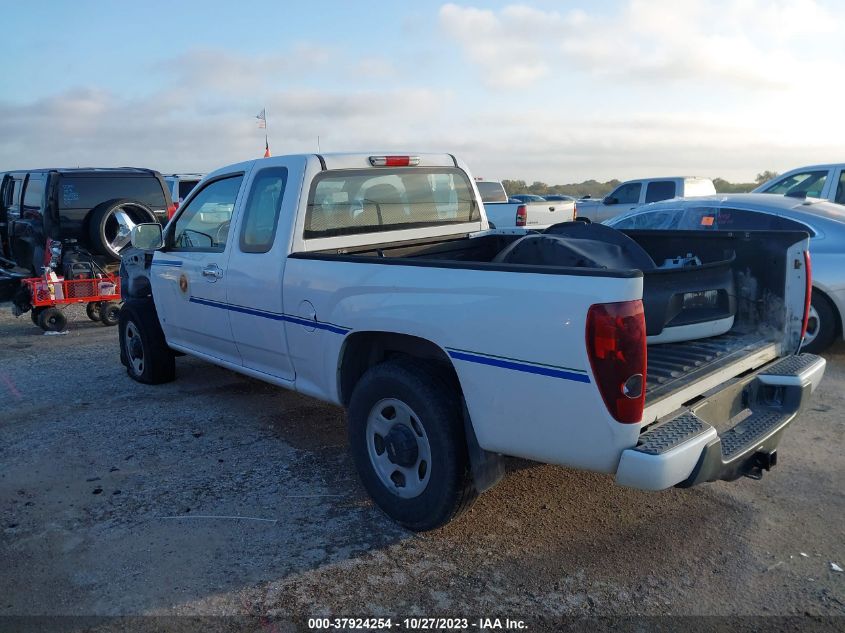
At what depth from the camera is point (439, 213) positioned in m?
5.35

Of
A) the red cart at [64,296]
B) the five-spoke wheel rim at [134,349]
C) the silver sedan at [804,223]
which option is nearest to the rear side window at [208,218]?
the five-spoke wheel rim at [134,349]

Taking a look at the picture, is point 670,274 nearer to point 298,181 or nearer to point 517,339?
point 517,339

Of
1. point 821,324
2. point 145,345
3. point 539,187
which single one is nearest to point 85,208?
point 145,345

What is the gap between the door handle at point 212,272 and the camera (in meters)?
4.95

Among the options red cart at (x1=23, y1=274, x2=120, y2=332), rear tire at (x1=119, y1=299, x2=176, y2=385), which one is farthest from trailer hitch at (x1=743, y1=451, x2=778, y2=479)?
red cart at (x1=23, y1=274, x2=120, y2=332)

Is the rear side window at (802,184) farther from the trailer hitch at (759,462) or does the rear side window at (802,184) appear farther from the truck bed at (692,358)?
the trailer hitch at (759,462)

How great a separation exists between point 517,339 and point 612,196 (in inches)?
585

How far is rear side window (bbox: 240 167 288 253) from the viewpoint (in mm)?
4539

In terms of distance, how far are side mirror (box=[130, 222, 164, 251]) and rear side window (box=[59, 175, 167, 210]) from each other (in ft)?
15.7

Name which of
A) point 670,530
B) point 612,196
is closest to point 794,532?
point 670,530

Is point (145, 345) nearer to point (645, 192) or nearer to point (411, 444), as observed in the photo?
point (411, 444)

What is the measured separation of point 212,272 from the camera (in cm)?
502

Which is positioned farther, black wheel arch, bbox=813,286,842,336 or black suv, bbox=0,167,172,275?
black suv, bbox=0,167,172,275

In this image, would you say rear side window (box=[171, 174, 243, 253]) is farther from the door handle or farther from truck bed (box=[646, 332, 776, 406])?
truck bed (box=[646, 332, 776, 406])
